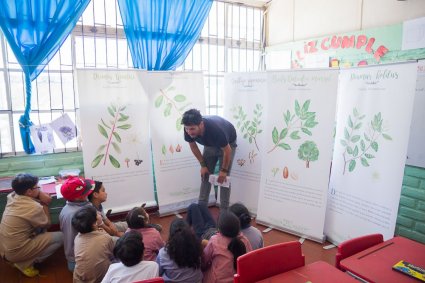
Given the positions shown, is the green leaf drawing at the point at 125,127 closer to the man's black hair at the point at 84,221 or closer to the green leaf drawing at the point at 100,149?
the green leaf drawing at the point at 100,149

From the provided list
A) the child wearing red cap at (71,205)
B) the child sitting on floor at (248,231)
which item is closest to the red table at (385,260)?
the child sitting on floor at (248,231)

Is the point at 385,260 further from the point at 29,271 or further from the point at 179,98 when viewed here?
the point at 179,98

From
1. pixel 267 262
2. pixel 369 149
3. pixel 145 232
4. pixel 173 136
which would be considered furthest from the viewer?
pixel 173 136

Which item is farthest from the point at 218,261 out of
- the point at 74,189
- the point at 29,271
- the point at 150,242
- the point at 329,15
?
the point at 329,15

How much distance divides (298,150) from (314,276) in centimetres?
179

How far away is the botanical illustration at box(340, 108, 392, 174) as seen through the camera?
258 cm

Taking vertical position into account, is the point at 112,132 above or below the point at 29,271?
above

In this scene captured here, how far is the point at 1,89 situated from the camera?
299 cm

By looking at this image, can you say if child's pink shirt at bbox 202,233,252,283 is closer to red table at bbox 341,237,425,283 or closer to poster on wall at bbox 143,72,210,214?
red table at bbox 341,237,425,283

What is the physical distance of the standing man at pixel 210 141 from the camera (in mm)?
2947

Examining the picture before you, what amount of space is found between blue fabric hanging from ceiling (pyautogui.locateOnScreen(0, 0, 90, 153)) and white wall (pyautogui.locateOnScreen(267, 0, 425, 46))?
8.15 ft

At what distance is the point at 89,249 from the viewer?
200cm

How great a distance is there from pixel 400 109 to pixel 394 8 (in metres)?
1.17

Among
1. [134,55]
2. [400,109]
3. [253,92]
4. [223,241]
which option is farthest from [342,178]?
[134,55]
